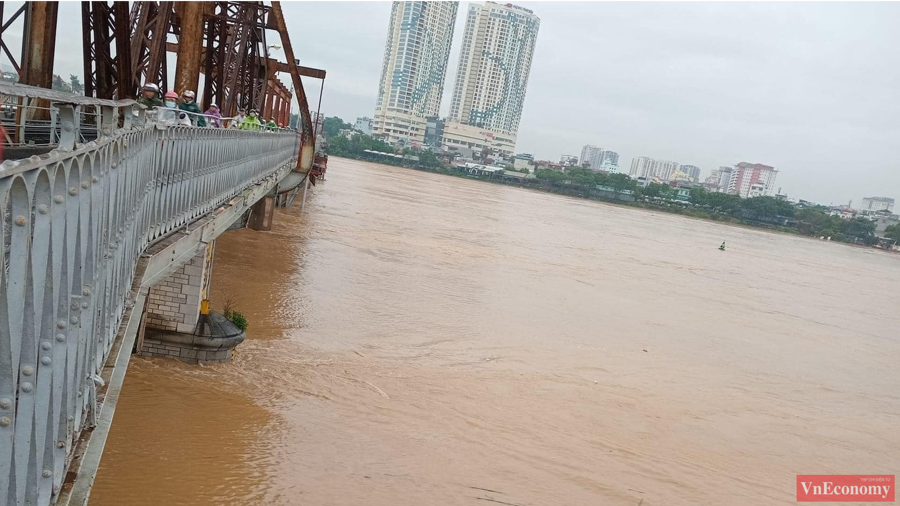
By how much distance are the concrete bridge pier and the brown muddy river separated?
1.15ft

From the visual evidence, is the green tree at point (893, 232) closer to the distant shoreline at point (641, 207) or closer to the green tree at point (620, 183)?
the distant shoreline at point (641, 207)

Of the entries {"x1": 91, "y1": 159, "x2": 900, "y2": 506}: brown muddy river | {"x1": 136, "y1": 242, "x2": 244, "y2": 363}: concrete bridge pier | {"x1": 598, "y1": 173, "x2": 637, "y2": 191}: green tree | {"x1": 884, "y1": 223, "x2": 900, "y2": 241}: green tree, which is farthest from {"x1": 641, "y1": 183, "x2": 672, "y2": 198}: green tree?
{"x1": 136, "y1": 242, "x2": 244, "y2": 363}: concrete bridge pier

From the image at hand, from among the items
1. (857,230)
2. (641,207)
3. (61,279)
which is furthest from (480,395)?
(857,230)

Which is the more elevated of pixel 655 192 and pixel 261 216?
pixel 655 192

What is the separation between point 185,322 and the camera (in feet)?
39.9

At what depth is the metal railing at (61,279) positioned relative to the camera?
208 cm

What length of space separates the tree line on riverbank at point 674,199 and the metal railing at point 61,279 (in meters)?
128

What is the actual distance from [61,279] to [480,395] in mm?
11637

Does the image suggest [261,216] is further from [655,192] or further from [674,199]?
[655,192]

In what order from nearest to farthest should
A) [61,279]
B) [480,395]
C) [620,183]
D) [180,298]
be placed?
[61,279], [180,298], [480,395], [620,183]

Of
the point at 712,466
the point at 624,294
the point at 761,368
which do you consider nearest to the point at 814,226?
the point at 624,294

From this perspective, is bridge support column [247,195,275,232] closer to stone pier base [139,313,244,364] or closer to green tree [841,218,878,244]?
stone pier base [139,313,244,364]

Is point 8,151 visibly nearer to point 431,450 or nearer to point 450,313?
point 431,450

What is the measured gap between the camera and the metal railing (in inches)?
81.7
